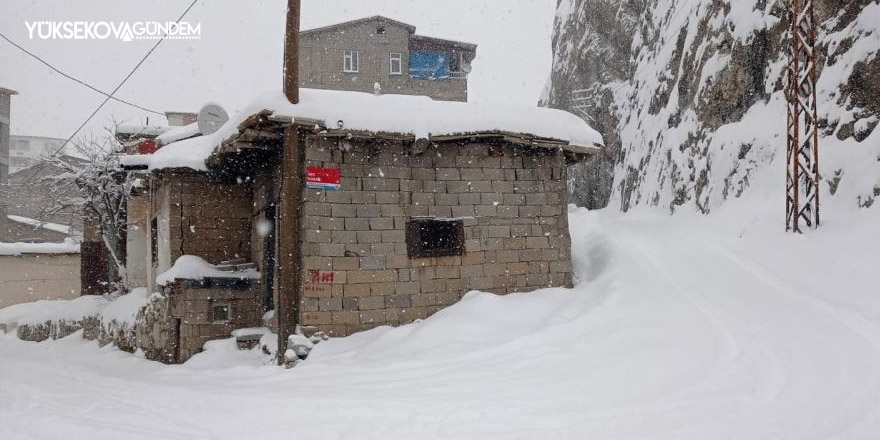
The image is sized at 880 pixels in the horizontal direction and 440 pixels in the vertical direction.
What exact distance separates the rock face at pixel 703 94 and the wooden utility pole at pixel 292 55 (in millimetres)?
8437

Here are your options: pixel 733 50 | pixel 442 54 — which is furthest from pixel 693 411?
pixel 442 54

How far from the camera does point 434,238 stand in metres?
9.59

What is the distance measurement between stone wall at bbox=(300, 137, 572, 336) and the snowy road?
448 mm

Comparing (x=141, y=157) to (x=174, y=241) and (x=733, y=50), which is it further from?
(x=733, y=50)

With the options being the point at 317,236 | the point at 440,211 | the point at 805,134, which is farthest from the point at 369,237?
the point at 805,134

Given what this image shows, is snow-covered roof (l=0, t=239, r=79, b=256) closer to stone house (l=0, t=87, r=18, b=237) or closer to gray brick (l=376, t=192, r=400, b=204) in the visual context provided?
stone house (l=0, t=87, r=18, b=237)

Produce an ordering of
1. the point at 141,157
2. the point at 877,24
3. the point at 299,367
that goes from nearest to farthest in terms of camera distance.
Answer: the point at 299,367 → the point at 877,24 → the point at 141,157

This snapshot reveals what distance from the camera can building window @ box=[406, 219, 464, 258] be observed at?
9.10 metres

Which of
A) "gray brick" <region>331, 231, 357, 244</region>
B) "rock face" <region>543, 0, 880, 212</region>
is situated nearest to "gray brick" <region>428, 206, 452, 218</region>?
"gray brick" <region>331, 231, 357, 244</region>

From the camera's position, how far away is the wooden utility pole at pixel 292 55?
8086 millimetres

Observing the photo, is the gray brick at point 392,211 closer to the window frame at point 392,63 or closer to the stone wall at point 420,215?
the stone wall at point 420,215

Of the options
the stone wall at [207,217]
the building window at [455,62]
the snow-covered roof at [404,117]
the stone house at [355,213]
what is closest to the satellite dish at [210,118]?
the stone house at [355,213]

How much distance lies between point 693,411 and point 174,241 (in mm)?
8852

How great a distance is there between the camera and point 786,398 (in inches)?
207
